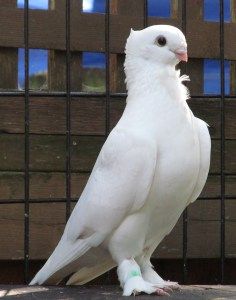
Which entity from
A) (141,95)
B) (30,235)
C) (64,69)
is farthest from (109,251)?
(64,69)

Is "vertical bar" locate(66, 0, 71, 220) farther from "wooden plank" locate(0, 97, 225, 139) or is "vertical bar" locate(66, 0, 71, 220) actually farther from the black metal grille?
"wooden plank" locate(0, 97, 225, 139)

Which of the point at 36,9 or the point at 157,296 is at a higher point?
the point at 36,9

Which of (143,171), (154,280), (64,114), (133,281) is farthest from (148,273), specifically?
(64,114)

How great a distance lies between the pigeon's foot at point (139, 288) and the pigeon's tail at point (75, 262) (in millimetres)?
159

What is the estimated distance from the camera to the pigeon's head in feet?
8.43

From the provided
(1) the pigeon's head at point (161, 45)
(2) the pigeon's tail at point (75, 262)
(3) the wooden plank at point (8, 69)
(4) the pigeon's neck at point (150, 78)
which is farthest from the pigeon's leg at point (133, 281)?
(3) the wooden plank at point (8, 69)

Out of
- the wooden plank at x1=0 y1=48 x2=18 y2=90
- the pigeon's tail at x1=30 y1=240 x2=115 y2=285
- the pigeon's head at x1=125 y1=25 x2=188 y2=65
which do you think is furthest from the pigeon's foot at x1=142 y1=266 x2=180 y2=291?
the wooden plank at x1=0 y1=48 x2=18 y2=90

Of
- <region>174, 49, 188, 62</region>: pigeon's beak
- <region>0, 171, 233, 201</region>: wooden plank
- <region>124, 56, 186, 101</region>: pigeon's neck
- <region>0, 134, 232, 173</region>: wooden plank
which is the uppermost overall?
<region>174, 49, 188, 62</region>: pigeon's beak

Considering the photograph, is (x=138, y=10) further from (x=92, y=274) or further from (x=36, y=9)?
(x=92, y=274)

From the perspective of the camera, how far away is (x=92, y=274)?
287 cm

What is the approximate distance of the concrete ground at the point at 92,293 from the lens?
2.60 metres

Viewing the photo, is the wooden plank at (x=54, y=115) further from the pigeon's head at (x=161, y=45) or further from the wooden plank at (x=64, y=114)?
the pigeon's head at (x=161, y=45)

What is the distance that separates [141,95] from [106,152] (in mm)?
209

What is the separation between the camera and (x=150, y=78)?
2602mm
